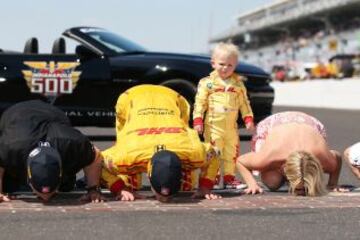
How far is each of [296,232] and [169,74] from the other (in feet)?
19.3

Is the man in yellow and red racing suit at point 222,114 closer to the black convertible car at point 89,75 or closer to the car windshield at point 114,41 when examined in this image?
the black convertible car at point 89,75

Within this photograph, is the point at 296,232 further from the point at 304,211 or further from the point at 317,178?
the point at 317,178

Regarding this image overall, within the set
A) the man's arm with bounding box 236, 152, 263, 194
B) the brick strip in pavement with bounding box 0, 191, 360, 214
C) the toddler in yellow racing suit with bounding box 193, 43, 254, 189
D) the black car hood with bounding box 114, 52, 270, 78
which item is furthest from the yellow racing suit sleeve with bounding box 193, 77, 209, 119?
the black car hood with bounding box 114, 52, 270, 78

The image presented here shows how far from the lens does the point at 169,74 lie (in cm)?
1001

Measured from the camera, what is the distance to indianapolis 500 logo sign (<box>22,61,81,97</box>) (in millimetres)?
9781

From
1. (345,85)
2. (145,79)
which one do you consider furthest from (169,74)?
(345,85)

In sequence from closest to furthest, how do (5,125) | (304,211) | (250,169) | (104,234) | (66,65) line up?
(104,234) < (304,211) < (5,125) < (250,169) < (66,65)

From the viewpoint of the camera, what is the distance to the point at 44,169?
15.8ft

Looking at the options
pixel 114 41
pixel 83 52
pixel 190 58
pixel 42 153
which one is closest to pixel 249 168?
pixel 42 153

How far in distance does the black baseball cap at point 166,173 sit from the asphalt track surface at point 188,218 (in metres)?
0.14

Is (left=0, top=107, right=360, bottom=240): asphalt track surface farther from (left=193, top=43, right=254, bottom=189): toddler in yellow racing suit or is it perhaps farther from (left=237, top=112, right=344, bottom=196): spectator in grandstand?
(left=193, top=43, right=254, bottom=189): toddler in yellow racing suit

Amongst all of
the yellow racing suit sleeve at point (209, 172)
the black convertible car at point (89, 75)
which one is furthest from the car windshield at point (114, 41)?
the yellow racing suit sleeve at point (209, 172)

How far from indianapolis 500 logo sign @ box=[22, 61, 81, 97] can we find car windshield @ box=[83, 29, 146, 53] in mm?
623

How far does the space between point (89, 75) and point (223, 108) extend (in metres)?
3.92
